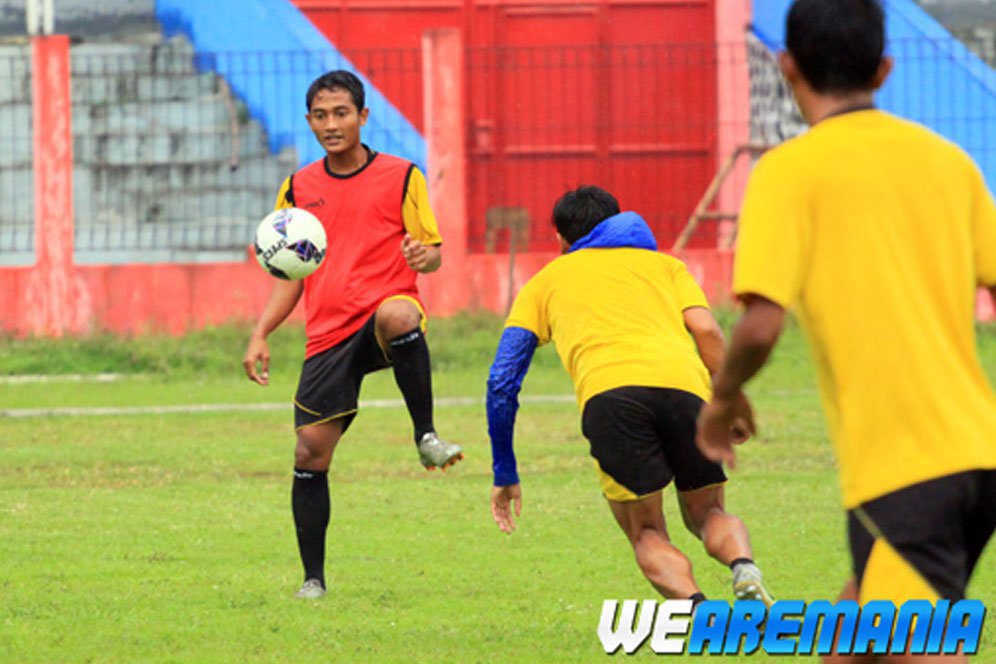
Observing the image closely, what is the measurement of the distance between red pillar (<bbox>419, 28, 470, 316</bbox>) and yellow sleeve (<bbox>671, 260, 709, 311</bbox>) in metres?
12.7

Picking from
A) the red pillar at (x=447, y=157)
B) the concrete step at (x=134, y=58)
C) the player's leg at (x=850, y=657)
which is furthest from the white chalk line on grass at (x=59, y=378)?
the player's leg at (x=850, y=657)

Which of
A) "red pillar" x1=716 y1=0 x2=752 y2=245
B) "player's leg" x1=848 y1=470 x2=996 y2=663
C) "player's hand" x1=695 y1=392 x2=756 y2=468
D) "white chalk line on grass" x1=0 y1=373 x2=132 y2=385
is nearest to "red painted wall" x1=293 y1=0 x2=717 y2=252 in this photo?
"red pillar" x1=716 y1=0 x2=752 y2=245

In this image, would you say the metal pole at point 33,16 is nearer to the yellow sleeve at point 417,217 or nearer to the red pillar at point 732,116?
the red pillar at point 732,116

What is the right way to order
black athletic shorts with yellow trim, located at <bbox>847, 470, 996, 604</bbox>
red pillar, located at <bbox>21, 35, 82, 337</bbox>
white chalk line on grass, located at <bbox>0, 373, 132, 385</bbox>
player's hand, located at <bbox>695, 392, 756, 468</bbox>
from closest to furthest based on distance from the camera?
black athletic shorts with yellow trim, located at <bbox>847, 470, 996, 604</bbox>, player's hand, located at <bbox>695, 392, 756, 468</bbox>, white chalk line on grass, located at <bbox>0, 373, 132, 385</bbox>, red pillar, located at <bbox>21, 35, 82, 337</bbox>

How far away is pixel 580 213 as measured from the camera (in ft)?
22.0

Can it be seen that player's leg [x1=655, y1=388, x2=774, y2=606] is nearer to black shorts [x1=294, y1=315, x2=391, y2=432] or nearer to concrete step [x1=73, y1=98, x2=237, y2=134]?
black shorts [x1=294, y1=315, x2=391, y2=432]

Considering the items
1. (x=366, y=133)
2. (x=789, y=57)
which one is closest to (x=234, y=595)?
(x=789, y=57)

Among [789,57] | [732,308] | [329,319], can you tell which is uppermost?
[789,57]

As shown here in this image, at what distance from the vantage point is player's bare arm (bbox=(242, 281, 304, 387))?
25.6ft

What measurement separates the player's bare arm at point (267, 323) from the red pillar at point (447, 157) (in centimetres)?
1138

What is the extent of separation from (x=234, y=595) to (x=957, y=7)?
22386 millimetres

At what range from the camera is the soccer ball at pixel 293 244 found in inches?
300

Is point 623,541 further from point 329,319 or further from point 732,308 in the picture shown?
point 732,308

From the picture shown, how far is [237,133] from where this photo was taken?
21.4 meters
